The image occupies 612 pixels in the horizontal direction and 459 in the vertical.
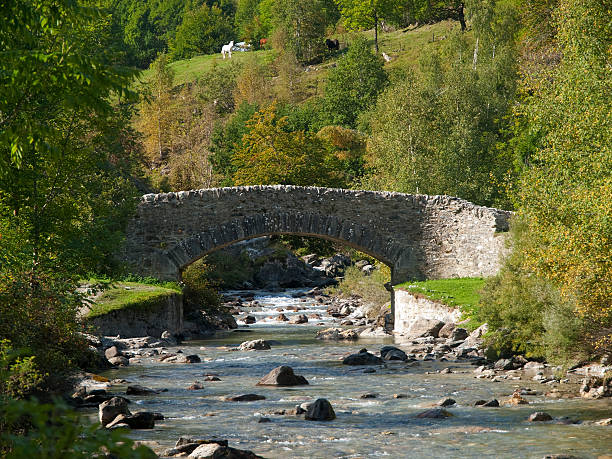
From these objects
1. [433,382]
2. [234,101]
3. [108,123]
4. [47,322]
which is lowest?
[433,382]

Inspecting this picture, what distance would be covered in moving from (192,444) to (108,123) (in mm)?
8303

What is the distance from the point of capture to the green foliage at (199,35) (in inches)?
4338

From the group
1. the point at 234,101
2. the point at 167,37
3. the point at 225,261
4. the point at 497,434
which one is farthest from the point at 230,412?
the point at 167,37

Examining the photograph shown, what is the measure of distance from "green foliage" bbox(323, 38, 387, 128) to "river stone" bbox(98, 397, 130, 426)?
52.7 meters

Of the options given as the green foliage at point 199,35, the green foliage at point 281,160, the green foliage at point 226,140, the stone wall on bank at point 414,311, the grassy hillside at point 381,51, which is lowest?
the stone wall on bank at point 414,311

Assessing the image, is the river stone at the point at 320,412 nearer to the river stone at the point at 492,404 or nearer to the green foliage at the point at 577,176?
the river stone at the point at 492,404

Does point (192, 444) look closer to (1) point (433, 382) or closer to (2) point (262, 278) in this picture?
(1) point (433, 382)

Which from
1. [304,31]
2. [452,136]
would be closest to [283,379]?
[452,136]

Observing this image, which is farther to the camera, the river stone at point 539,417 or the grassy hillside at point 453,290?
the grassy hillside at point 453,290

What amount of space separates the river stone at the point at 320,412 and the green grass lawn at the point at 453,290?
34.4 feet

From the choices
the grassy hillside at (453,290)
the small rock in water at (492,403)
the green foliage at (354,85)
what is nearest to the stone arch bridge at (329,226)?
the grassy hillside at (453,290)

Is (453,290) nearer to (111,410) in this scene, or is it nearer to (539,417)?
(539,417)

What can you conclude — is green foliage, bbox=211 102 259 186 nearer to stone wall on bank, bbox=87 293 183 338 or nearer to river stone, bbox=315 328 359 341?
stone wall on bank, bbox=87 293 183 338

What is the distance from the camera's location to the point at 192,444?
9500 millimetres
